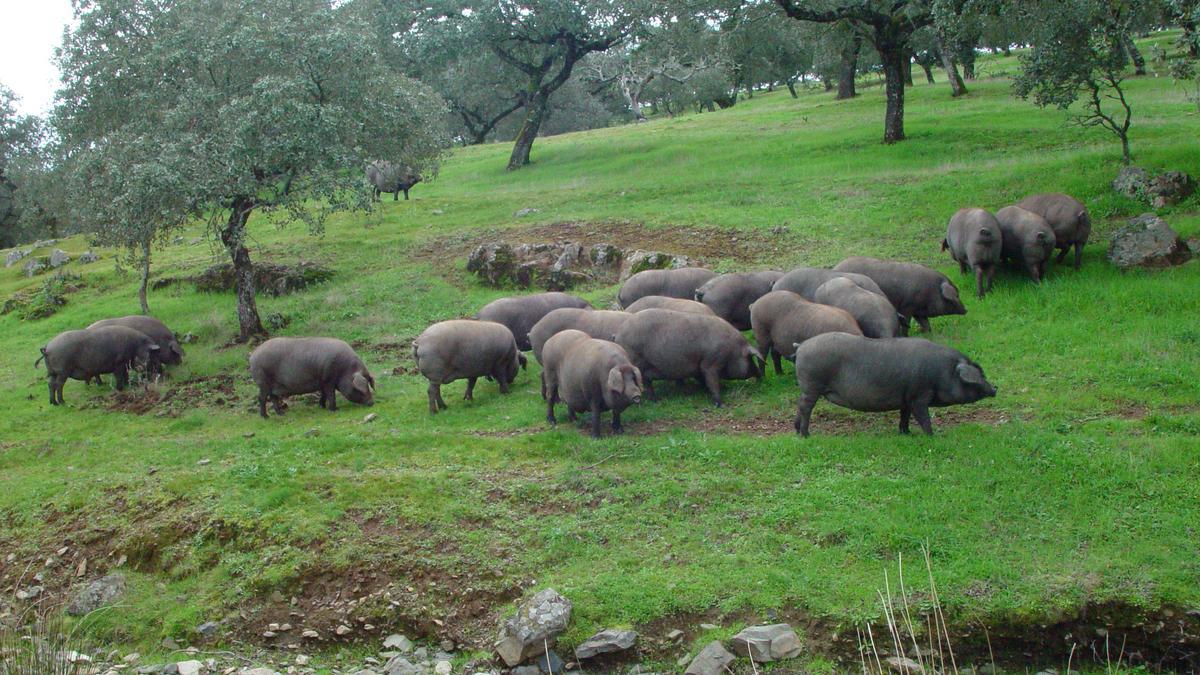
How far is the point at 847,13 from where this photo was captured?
26422 millimetres

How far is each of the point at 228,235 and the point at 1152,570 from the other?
17854mm

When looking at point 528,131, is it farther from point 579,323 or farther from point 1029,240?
point 1029,240

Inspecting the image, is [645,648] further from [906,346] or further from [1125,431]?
[1125,431]

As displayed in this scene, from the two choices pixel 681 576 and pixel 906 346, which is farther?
pixel 906 346

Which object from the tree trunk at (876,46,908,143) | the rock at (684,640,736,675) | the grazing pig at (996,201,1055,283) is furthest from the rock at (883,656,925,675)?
the tree trunk at (876,46,908,143)

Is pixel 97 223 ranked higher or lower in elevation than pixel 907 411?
higher

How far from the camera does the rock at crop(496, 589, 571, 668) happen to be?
8750 millimetres

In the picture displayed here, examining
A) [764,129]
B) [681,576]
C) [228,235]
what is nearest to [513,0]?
[764,129]

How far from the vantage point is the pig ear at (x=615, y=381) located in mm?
12461

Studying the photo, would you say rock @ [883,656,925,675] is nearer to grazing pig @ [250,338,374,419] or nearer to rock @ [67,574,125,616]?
rock @ [67,574,125,616]

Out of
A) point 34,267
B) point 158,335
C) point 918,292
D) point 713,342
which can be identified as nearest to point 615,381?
point 713,342

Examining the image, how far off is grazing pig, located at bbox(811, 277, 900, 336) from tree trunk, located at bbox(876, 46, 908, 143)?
15.1 meters

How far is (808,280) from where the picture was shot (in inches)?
618

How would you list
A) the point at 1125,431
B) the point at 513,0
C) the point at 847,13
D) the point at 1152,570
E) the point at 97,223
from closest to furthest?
the point at 1152,570, the point at 1125,431, the point at 97,223, the point at 847,13, the point at 513,0
